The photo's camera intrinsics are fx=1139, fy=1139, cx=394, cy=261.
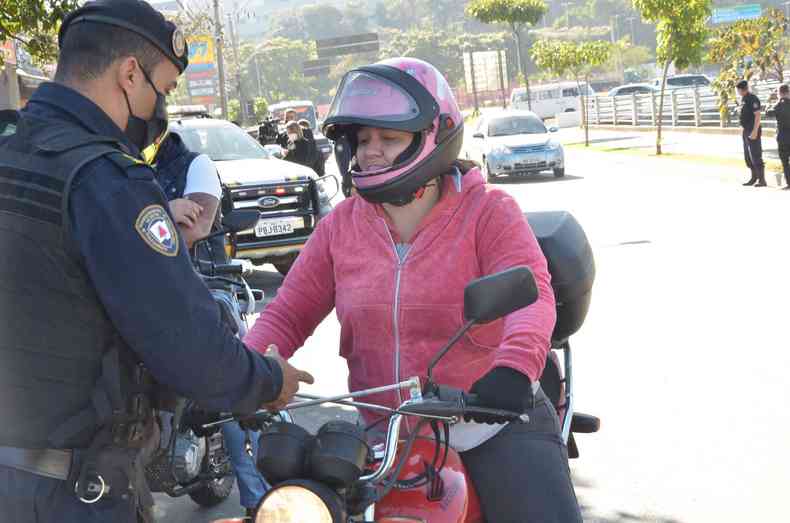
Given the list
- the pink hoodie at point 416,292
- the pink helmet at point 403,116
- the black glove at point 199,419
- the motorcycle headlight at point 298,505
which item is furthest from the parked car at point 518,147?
the motorcycle headlight at point 298,505

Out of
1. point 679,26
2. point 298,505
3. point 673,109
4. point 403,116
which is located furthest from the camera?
point 673,109

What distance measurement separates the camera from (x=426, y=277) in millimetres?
3312

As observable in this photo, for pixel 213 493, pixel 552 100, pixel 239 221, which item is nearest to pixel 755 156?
pixel 213 493

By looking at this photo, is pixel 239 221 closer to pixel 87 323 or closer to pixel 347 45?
pixel 87 323

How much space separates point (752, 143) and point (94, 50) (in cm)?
1763

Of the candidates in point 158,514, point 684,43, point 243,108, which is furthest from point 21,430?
point 243,108

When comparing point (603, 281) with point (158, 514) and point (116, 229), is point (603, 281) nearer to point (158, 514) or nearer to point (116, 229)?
point (158, 514)

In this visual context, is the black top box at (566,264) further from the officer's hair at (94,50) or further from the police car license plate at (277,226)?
the police car license plate at (277,226)

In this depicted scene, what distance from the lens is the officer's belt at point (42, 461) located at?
2.64 meters

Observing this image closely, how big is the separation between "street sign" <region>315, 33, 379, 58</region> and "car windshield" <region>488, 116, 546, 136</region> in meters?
81.2

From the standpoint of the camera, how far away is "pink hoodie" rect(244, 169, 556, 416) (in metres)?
3.27

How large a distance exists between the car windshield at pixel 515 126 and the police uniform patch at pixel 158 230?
81.4ft

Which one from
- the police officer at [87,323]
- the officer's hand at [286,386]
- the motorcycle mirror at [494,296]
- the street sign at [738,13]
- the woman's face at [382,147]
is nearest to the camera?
the police officer at [87,323]

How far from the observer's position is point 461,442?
3.18 meters
